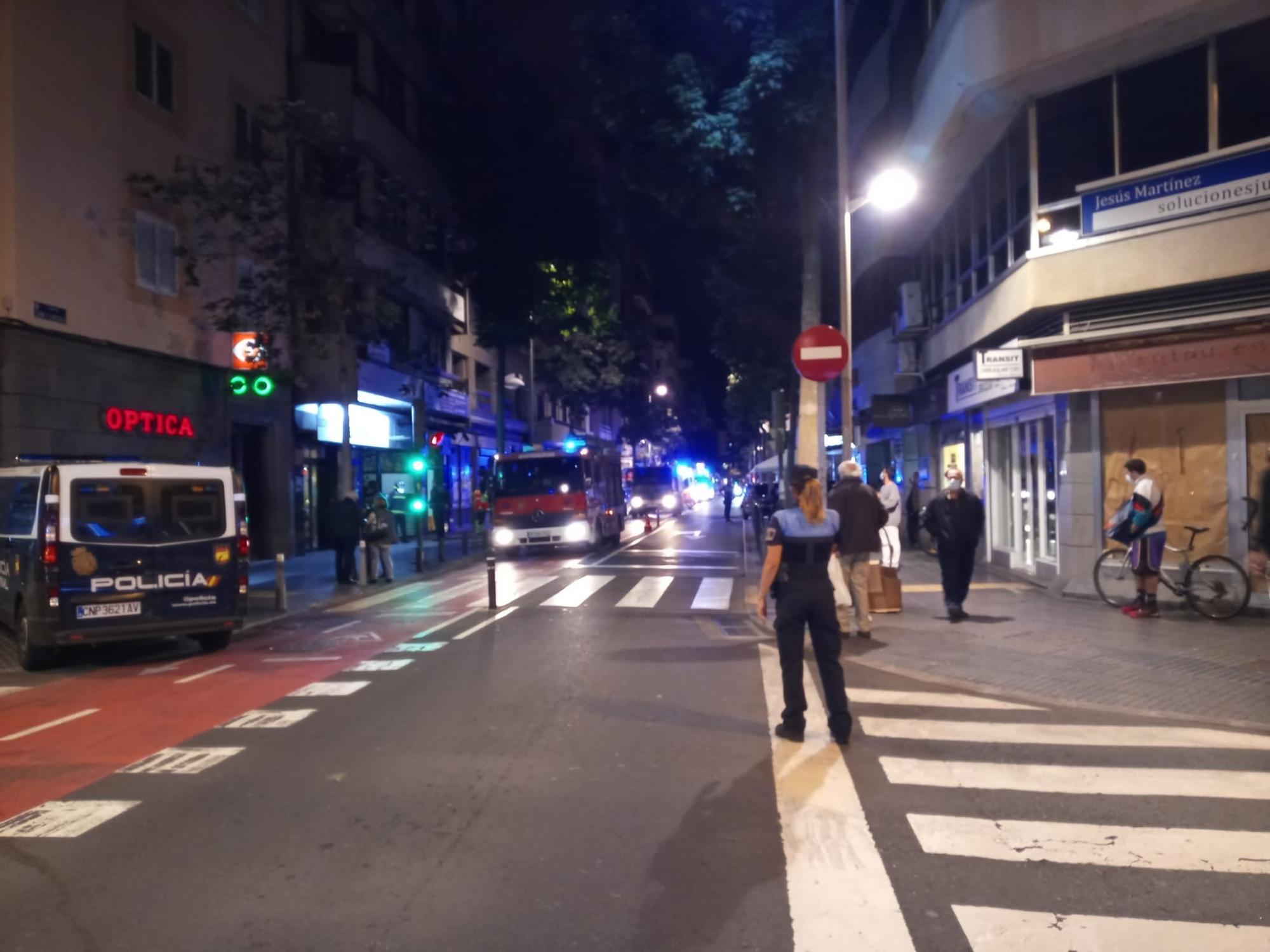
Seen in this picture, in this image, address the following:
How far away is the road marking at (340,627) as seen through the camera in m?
13.3

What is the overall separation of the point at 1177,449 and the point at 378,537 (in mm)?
13160

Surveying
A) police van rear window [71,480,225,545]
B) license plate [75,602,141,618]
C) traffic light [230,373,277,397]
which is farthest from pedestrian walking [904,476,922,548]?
license plate [75,602,141,618]

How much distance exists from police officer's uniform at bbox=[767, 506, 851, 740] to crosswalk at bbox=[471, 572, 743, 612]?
22.9 feet

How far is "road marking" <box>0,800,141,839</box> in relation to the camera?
5.68 metres

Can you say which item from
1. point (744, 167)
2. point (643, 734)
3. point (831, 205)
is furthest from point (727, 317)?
point (643, 734)

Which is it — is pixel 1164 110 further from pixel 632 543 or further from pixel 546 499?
pixel 632 543

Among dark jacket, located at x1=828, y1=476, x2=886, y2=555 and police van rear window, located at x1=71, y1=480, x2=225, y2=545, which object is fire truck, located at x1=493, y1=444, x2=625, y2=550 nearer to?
police van rear window, located at x1=71, y1=480, x2=225, y2=545

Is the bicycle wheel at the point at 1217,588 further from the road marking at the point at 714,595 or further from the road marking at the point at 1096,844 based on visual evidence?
the road marking at the point at 1096,844

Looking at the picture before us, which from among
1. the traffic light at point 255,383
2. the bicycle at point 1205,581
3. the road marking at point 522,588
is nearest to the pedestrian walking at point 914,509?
the road marking at point 522,588

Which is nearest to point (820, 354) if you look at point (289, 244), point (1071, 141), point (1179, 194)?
point (1179, 194)

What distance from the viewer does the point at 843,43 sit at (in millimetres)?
15289

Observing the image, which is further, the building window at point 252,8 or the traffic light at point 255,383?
the building window at point 252,8

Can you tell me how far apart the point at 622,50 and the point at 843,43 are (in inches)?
258

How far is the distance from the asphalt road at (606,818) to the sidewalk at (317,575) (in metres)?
6.02
